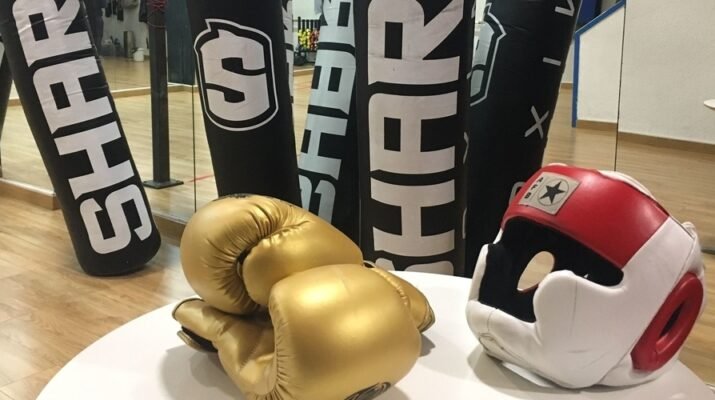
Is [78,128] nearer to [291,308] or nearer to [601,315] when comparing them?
[291,308]

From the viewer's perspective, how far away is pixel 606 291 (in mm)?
821

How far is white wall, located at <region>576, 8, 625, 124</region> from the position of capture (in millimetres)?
2773

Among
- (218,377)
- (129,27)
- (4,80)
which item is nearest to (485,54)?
(218,377)

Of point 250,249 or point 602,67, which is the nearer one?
point 250,249

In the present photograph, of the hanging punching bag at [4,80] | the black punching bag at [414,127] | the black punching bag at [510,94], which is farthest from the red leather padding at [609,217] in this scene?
the hanging punching bag at [4,80]

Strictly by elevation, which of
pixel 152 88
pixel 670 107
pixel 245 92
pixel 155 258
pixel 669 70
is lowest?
pixel 155 258

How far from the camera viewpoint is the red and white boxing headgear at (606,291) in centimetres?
83

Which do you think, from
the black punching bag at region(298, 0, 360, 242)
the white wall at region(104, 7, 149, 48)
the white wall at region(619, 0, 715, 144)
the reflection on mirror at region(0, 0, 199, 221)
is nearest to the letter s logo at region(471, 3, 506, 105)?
the black punching bag at region(298, 0, 360, 242)

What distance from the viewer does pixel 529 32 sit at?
175cm

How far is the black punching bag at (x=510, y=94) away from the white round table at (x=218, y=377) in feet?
2.87

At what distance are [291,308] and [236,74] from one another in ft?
3.95

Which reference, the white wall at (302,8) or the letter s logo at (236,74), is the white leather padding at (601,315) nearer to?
the letter s logo at (236,74)

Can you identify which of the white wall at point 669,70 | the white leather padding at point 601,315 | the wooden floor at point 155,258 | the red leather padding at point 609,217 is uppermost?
the red leather padding at point 609,217

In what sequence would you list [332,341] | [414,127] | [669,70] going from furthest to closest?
[669,70]
[414,127]
[332,341]
